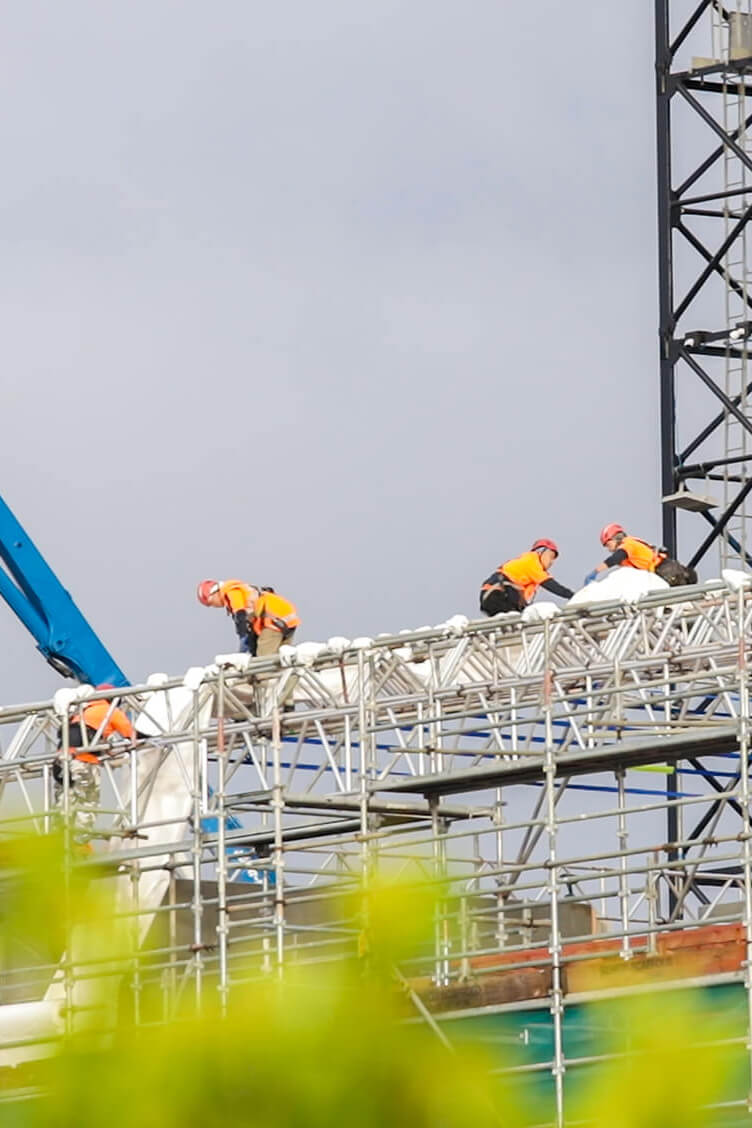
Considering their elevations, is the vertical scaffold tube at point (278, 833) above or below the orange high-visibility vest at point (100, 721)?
below

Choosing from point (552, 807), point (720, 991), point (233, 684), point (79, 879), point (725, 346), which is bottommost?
point (79, 879)

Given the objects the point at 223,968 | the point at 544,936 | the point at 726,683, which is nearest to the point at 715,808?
the point at 544,936

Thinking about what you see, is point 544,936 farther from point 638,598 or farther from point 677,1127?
point 677,1127

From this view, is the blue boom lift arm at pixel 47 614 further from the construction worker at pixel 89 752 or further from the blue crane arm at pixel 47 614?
the construction worker at pixel 89 752

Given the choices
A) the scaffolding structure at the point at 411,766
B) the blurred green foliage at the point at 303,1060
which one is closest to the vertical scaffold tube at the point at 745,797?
the scaffolding structure at the point at 411,766

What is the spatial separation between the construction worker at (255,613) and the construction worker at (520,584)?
2066 millimetres

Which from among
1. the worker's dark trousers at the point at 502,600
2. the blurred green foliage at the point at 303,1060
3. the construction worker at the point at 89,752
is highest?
the worker's dark trousers at the point at 502,600

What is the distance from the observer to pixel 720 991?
24.6m

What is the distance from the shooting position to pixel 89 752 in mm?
28750

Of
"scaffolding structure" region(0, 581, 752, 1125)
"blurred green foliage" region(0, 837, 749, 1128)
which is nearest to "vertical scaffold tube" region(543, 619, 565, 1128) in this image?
"scaffolding structure" region(0, 581, 752, 1125)

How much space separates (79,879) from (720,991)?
14.5m

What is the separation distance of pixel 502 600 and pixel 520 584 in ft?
0.83

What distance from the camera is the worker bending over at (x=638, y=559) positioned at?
30734mm

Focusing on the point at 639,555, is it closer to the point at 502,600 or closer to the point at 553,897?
the point at 502,600
